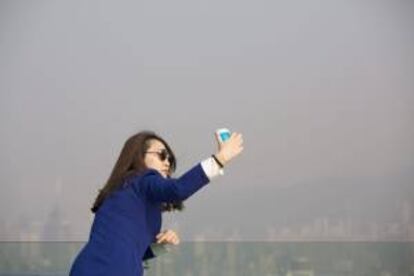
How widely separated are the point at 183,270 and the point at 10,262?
746 millimetres

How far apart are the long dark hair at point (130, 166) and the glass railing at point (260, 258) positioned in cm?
164

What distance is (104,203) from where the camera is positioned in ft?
3.08

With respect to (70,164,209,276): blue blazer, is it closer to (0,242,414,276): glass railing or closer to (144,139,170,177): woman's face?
(144,139,170,177): woman's face

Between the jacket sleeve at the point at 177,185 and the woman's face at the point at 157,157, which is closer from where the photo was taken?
the jacket sleeve at the point at 177,185

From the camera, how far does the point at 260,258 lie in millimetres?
2578

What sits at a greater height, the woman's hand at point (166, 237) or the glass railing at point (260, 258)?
the woman's hand at point (166, 237)

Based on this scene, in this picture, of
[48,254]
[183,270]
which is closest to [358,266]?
[183,270]

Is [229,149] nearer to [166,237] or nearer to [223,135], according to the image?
[223,135]

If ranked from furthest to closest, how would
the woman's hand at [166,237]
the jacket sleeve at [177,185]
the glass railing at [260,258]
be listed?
the glass railing at [260,258]
the woman's hand at [166,237]
the jacket sleeve at [177,185]

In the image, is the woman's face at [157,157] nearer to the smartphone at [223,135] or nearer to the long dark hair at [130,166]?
the long dark hair at [130,166]

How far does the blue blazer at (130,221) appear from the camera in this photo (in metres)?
0.87

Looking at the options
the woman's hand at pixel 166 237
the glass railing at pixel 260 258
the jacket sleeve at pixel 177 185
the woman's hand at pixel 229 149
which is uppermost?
the woman's hand at pixel 229 149

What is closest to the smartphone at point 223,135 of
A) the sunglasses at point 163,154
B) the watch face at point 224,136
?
the watch face at point 224,136

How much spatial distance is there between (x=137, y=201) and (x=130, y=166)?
66 mm
